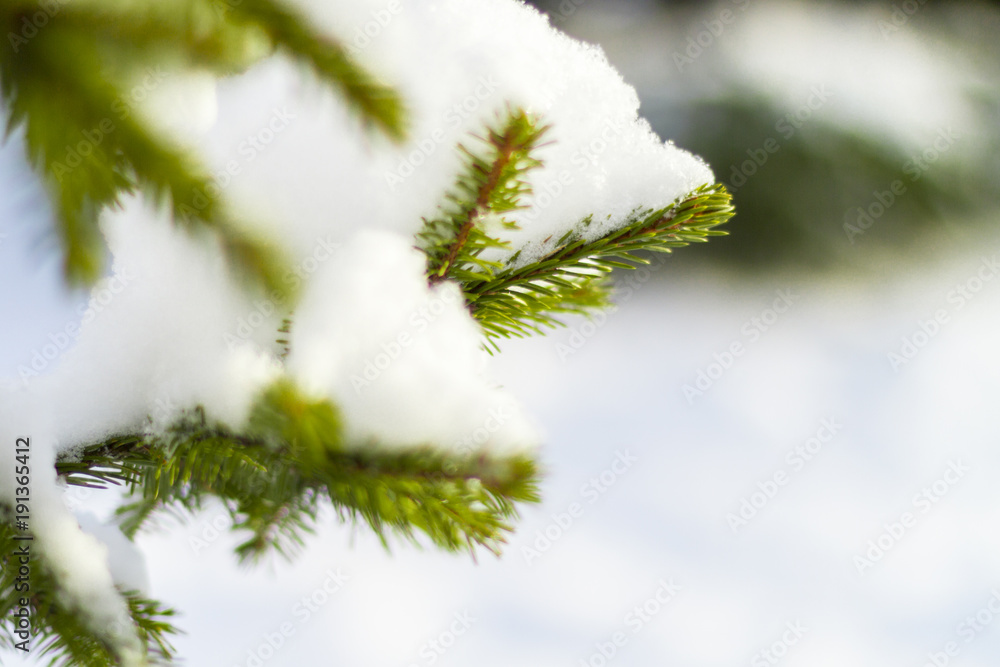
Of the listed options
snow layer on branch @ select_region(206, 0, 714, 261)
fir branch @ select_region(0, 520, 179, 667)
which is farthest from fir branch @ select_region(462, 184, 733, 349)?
fir branch @ select_region(0, 520, 179, 667)

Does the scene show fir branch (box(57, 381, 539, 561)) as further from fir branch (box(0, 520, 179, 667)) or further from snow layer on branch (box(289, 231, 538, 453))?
fir branch (box(0, 520, 179, 667))

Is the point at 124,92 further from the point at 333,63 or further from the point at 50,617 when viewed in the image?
the point at 50,617

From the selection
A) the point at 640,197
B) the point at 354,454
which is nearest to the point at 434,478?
the point at 354,454

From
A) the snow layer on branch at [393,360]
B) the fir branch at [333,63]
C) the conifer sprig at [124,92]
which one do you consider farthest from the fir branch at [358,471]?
the fir branch at [333,63]

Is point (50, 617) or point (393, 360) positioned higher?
point (393, 360)

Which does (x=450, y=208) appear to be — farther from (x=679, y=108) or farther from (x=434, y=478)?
(x=679, y=108)

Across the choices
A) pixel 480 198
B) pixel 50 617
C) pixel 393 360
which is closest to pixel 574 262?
pixel 480 198
